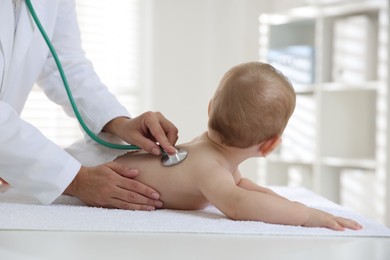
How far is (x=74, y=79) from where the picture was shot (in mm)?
1472

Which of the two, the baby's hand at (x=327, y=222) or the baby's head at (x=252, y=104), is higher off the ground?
the baby's head at (x=252, y=104)

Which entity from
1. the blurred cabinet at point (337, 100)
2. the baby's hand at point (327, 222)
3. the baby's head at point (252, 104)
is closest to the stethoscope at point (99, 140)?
the baby's head at point (252, 104)

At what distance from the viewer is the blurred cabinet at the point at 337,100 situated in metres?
3.04

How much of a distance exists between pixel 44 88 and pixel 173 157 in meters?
0.49

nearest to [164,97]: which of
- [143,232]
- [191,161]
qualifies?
[191,161]

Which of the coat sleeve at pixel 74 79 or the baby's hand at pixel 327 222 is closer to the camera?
the baby's hand at pixel 327 222

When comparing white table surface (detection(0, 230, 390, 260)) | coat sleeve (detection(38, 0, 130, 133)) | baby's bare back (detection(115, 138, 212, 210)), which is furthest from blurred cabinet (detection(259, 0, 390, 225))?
white table surface (detection(0, 230, 390, 260))

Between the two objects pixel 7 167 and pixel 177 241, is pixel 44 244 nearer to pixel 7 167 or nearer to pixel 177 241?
pixel 177 241

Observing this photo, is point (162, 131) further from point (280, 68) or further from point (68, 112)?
point (280, 68)

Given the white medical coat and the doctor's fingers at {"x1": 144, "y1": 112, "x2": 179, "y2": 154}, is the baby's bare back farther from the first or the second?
the white medical coat

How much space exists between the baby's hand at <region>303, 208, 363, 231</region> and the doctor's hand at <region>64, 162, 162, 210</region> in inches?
12.0

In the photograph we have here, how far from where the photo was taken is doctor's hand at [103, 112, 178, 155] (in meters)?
1.22

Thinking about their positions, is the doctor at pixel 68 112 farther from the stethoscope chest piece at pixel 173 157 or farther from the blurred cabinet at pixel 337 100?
the blurred cabinet at pixel 337 100

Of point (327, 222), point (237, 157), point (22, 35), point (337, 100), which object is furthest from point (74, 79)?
point (337, 100)
